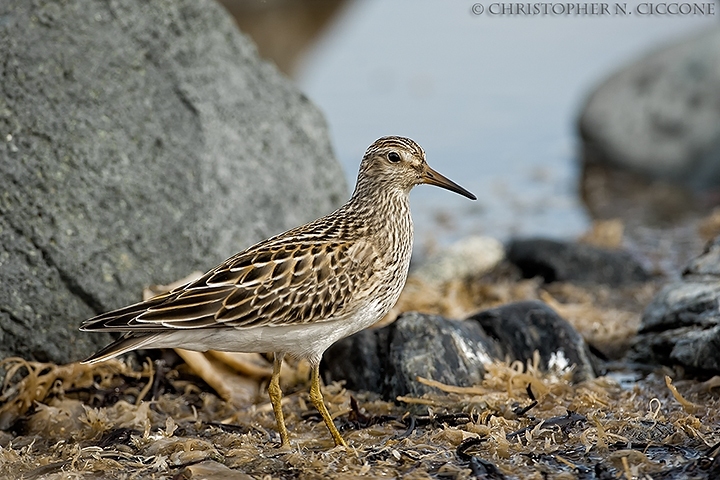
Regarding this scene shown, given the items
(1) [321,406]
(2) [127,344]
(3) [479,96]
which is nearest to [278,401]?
(1) [321,406]

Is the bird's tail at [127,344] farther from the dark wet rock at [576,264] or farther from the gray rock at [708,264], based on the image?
the dark wet rock at [576,264]

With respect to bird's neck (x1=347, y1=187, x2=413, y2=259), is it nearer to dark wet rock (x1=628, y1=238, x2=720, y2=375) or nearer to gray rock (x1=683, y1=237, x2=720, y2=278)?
dark wet rock (x1=628, y1=238, x2=720, y2=375)

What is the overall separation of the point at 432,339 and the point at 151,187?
2.16 meters

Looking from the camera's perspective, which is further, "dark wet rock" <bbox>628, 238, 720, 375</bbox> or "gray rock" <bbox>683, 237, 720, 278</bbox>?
"gray rock" <bbox>683, 237, 720, 278</bbox>

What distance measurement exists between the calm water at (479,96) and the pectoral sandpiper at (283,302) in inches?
215

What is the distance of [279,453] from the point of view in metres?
5.41

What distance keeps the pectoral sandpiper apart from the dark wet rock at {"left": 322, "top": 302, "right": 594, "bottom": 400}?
0.54 m

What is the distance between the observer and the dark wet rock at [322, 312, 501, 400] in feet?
20.3

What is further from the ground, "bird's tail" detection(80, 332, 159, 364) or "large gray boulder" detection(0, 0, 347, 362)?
"large gray boulder" detection(0, 0, 347, 362)

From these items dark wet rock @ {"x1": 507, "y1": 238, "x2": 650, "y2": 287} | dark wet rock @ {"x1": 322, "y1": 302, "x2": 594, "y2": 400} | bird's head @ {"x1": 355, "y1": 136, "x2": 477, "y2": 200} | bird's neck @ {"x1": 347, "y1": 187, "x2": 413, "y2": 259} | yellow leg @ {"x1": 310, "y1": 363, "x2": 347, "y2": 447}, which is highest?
bird's head @ {"x1": 355, "y1": 136, "x2": 477, "y2": 200}

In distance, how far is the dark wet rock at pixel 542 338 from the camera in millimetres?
6562

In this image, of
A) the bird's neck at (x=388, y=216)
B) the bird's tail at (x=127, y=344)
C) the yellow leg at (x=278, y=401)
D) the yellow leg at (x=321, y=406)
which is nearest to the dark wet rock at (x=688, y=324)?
the bird's neck at (x=388, y=216)

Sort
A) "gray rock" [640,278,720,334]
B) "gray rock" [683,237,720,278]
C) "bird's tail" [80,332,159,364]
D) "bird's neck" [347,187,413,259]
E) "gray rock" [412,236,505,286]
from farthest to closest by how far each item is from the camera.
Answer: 1. "gray rock" [412,236,505,286]
2. "gray rock" [683,237,720,278]
3. "gray rock" [640,278,720,334]
4. "bird's neck" [347,187,413,259]
5. "bird's tail" [80,332,159,364]

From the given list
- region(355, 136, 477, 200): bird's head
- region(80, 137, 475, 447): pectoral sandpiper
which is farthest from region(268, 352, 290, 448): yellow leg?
region(355, 136, 477, 200): bird's head
